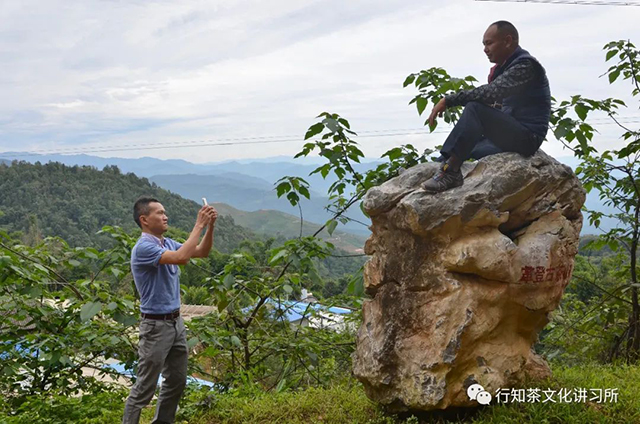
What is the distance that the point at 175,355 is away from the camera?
4.06m

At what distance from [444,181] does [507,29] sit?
1192 mm

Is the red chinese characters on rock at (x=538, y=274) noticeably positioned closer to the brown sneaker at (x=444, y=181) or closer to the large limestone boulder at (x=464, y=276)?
the large limestone boulder at (x=464, y=276)

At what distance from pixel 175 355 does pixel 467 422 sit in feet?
7.15

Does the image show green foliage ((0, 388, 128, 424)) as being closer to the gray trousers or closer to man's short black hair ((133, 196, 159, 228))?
the gray trousers

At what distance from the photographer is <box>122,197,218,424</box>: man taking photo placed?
3.80 metres

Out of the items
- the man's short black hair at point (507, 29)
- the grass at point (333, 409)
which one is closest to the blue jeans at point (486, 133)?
the man's short black hair at point (507, 29)

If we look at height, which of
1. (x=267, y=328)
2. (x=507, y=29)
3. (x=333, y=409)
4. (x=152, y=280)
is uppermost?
(x=507, y=29)

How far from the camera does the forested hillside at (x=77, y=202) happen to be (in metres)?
25.8

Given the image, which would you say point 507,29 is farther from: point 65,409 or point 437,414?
point 65,409

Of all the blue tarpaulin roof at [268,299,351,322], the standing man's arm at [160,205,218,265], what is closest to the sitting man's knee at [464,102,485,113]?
the standing man's arm at [160,205,218,265]

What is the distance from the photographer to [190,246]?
3615 millimetres

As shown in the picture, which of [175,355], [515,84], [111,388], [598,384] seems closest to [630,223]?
[598,384]

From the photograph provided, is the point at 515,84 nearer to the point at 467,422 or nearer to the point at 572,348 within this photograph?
the point at 467,422

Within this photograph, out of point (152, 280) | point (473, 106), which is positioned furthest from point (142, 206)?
point (473, 106)
